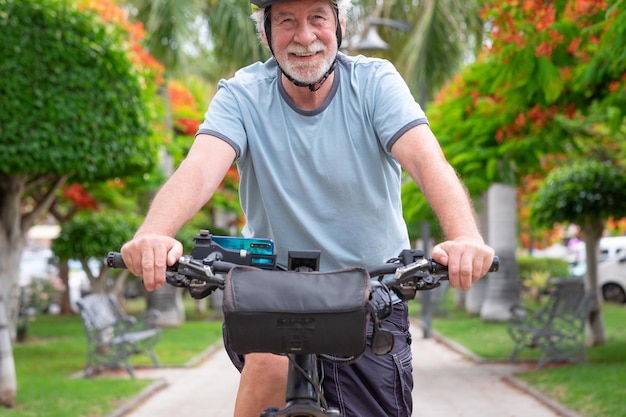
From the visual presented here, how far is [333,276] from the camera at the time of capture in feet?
8.04

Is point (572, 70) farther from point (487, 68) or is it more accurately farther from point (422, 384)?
point (422, 384)

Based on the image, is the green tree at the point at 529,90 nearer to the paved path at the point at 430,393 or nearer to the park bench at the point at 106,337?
the paved path at the point at 430,393

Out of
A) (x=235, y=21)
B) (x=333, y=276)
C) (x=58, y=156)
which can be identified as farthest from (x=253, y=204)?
(x=235, y=21)

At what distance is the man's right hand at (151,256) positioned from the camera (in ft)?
8.64

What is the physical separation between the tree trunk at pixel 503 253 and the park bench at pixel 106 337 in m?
Result: 9.07

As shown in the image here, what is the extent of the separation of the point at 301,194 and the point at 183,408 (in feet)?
28.0

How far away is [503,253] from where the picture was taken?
22344 millimetres

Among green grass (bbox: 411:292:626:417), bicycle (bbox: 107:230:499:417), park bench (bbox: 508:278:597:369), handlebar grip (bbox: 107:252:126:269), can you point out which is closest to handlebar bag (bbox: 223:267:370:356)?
bicycle (bbox: 107:230:499:417)

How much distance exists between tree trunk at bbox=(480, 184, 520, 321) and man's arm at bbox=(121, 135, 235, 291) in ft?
63.5

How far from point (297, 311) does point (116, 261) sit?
61cm

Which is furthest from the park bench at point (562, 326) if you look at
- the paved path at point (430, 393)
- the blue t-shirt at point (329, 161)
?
the blue t-shirt at point (329, 161)

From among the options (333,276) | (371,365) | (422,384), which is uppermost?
(333,276)

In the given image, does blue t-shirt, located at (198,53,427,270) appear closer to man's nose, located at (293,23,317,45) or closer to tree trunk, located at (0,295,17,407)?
man's nose, located at (293,23,317,45)

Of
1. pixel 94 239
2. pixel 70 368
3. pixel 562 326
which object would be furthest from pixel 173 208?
pixel 94 239
